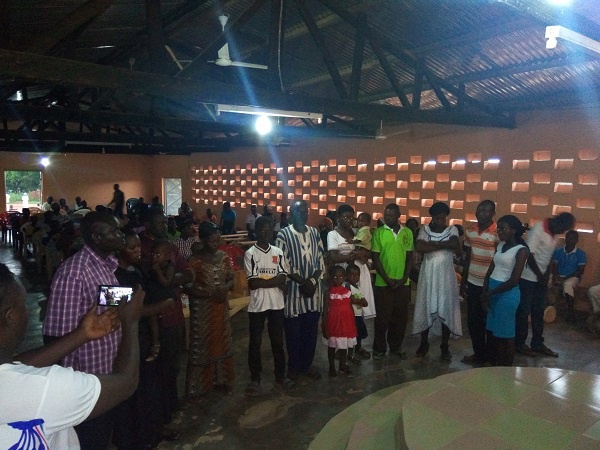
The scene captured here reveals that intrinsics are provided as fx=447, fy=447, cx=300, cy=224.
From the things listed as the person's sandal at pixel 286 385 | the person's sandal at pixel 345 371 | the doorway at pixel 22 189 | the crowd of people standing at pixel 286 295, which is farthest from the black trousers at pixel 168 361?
the doorway at pixel 22 189

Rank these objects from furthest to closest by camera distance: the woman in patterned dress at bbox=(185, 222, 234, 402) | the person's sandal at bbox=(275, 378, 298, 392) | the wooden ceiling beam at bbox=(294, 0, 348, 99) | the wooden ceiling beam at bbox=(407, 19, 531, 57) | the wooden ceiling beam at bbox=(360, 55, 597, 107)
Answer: the wooden ceiling beam at bbox=(360, 55, 597, 107) → the wooden ceiling beam at bbox=(407, 19, 531, 57) → the wooden ceiling beam at bbox=(294, 0, 348, 99) → the person's sandal at bbox=(275, 378, 298, 392) → the woman in patterned dress at bbox=(185, 222, 234, 402)

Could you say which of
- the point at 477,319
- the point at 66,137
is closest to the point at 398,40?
the point at 477,319

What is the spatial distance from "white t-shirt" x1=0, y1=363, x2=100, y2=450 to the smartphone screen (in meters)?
0.87

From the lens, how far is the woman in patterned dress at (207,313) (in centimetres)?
369

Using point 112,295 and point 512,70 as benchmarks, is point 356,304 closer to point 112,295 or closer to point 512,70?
point 112,295

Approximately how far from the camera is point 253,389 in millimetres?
4039

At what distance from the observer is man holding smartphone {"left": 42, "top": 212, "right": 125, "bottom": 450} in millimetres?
2314

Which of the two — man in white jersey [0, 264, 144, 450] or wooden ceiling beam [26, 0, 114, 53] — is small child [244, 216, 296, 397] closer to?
wooden ceiling beam [26, 0, 114, 53]

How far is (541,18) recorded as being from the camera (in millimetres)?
3490

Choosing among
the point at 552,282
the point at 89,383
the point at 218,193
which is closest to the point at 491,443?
the point at 89,383

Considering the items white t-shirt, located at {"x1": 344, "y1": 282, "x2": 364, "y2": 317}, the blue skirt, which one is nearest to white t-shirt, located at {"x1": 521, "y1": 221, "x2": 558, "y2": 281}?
the blue skirt

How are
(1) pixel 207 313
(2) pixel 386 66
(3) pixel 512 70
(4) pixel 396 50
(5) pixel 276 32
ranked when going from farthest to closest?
(3) pixel 512 70
(4) pixel 396 50
(2) pixel 386 66
(5) pixel 276 32
(1) pixel 207 313

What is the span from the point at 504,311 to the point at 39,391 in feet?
13.1

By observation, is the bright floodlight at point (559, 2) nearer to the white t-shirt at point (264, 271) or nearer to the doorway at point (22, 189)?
the white t-shirt at point (264, 271)
